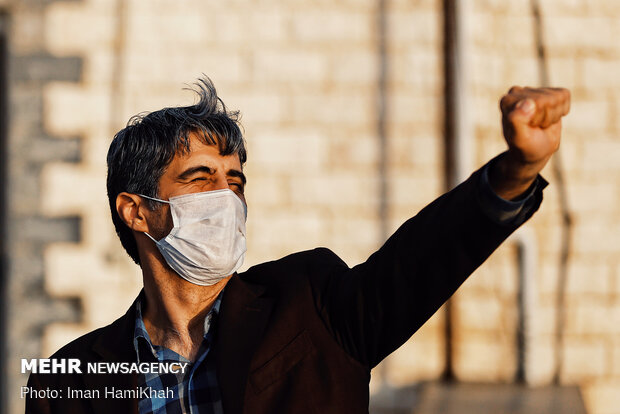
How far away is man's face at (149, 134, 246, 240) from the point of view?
7.77 feet

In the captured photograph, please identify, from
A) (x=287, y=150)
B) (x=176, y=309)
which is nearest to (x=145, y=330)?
(x=176, y=309)

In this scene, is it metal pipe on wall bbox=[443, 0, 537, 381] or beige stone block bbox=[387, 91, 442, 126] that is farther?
beige stone block bbox=[387, 91, 442, 126]

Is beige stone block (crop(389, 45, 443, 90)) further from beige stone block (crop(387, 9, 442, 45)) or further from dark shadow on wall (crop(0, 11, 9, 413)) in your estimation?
dark shadow on wall (crop(0, 11, 9, 413))

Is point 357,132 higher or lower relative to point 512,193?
higher

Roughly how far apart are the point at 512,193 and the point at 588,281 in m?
3.23

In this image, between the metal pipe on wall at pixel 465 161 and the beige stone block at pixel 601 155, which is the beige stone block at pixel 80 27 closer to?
the metal pipe on wall at pixel 465 161

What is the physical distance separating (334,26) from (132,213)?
8.39ft

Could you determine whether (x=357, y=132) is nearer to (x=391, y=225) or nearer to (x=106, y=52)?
(x=391, y=225)

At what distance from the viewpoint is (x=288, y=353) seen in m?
2.07

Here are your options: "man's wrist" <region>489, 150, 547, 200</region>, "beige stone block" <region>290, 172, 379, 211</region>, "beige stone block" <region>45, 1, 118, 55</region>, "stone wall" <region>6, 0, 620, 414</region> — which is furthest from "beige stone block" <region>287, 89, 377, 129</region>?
"man's wrist" <region>489, 150, 547, 200</region>

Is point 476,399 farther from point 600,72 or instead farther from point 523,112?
point 523,112

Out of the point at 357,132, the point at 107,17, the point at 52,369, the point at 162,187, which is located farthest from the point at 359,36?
the point at 52,369

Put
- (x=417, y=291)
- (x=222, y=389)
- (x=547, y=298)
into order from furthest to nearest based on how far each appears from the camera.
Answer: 1. (x=547, y=298)
2. (x=222, y=389)
3. (x=417, y=291)

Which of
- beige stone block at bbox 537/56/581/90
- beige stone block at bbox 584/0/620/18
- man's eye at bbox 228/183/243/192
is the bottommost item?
man's eye at bbox 228/183/243/192
